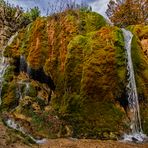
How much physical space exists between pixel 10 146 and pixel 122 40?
669 centimetres

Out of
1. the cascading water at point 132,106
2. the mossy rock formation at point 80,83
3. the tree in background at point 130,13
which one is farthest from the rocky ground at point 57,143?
the tree in background at point 130,13

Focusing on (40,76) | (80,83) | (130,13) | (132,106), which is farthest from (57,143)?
(130,13)

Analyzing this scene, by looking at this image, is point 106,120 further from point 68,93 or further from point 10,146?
point 10,146

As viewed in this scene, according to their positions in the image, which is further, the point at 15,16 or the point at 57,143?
the point at 15,16

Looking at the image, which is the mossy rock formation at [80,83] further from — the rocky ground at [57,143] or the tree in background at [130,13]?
the tree in background at [130,13]

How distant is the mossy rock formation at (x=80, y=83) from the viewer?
38.8 ft

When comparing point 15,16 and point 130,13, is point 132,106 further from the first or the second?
point 130,13

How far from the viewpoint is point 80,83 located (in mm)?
12383

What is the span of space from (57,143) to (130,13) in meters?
21.8

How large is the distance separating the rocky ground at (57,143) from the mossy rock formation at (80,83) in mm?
763

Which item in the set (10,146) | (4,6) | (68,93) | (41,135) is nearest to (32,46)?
(68,93)

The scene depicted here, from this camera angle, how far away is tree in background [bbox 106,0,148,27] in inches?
1145

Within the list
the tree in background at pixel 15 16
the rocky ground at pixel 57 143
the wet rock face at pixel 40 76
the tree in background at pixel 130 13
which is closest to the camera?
the rocky ground at pixel 57 143

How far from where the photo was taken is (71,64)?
12883 mm
